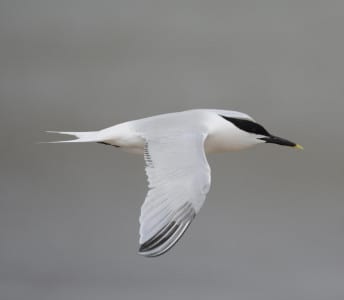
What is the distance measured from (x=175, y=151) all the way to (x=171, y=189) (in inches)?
6.6

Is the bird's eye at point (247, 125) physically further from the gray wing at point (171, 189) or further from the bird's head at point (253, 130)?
the gray wing at point (171, 189)

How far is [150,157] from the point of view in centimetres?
257

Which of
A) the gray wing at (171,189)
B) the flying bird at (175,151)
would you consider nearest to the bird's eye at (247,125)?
the flying bird at (175,151)

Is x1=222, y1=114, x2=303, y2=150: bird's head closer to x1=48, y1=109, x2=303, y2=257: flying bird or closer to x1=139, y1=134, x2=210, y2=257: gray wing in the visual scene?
x1=48, y1=109, x2=303, y2=257: flying bird

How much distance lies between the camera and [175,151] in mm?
2580

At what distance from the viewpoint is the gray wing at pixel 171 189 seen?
2.28 metres

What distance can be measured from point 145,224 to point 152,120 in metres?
0.58

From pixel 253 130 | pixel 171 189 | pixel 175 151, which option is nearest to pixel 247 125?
pixel 253 130

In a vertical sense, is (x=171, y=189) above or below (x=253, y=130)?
below

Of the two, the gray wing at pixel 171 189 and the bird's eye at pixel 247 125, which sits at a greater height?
the bird's eye at pixel 247 125

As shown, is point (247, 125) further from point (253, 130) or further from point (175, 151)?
point (175, 151)

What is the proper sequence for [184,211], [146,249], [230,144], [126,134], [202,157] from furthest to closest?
1. [230,144]
2. [126,134]
3. [202,157]
4. [184,211]
5. [146,249]

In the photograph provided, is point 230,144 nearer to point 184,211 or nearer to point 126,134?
point 126,134

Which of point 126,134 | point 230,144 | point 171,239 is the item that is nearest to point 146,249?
point 171,239
